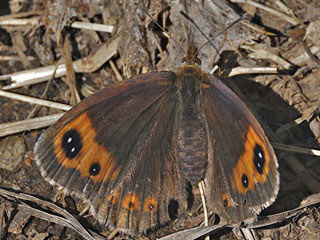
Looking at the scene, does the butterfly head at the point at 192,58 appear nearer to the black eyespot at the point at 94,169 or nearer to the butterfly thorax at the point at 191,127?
the butterfly thorax at the point at 191,127

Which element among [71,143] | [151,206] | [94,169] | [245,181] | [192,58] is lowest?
[151,206]

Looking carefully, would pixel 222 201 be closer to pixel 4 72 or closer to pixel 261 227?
pixel 261 227

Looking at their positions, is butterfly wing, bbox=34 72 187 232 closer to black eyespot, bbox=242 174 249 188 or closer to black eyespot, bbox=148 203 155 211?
black eyespot, bbox=148 203 155 211

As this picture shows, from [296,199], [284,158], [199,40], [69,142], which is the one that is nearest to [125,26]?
[199,40]

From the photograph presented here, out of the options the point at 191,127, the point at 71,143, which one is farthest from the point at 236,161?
the point at 71,143

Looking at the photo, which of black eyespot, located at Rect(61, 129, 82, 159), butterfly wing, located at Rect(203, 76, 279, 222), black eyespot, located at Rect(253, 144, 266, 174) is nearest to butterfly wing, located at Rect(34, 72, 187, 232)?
black eyespot, located at Rect(61, 129, 82, 159)

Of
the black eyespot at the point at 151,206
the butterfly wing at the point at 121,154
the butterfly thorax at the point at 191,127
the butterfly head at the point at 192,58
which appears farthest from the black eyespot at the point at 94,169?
the butterfly head at the point at 192,58

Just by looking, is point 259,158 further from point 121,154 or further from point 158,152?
point 121,154

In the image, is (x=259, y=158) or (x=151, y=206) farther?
(x=151, y=206)
